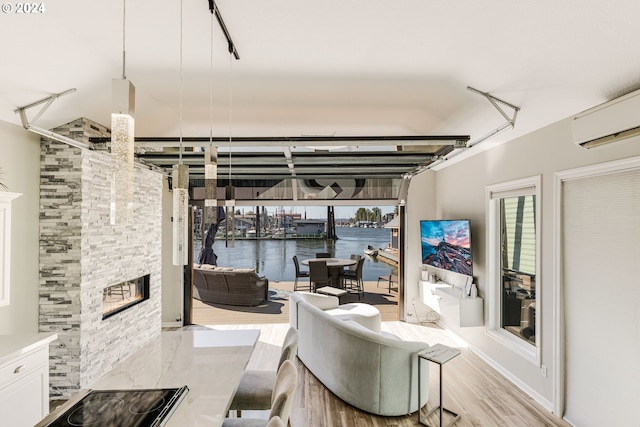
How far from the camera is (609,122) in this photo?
2213mm

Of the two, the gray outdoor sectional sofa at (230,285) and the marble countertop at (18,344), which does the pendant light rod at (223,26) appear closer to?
the marble countertop at (18,344)

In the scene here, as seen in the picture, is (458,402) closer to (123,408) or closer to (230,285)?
(123,408)

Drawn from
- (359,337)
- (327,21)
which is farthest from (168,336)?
(327,21)

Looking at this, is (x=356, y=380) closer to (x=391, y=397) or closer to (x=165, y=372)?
(x=391, y=397)

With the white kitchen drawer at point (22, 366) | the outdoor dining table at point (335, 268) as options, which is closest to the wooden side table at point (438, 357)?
the white kitchen drawer at point (22, 366)

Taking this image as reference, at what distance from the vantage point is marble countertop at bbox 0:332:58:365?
2.09 m

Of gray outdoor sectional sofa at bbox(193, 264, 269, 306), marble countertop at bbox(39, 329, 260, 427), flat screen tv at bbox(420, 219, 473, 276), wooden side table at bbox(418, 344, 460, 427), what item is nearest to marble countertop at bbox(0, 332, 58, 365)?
marble countertop at bbox(39, 329, 260, 427)

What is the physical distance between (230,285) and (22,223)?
381 centimetres

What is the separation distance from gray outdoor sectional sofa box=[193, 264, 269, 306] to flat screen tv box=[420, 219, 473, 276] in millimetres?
3140

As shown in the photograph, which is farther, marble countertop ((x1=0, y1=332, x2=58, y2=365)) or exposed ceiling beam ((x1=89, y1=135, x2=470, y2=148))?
exposed ceiling beam ((x1=89, y1=135, x2=470, y2=148))

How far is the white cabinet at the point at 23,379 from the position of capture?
2.06 metres

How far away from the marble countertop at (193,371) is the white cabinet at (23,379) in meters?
0.63

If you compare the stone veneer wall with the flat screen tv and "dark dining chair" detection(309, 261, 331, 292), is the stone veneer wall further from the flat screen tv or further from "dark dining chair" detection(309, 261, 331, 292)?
"dark dining chair" detection(309, 261, 331, 292)

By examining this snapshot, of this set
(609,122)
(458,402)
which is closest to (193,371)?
(458,402)
